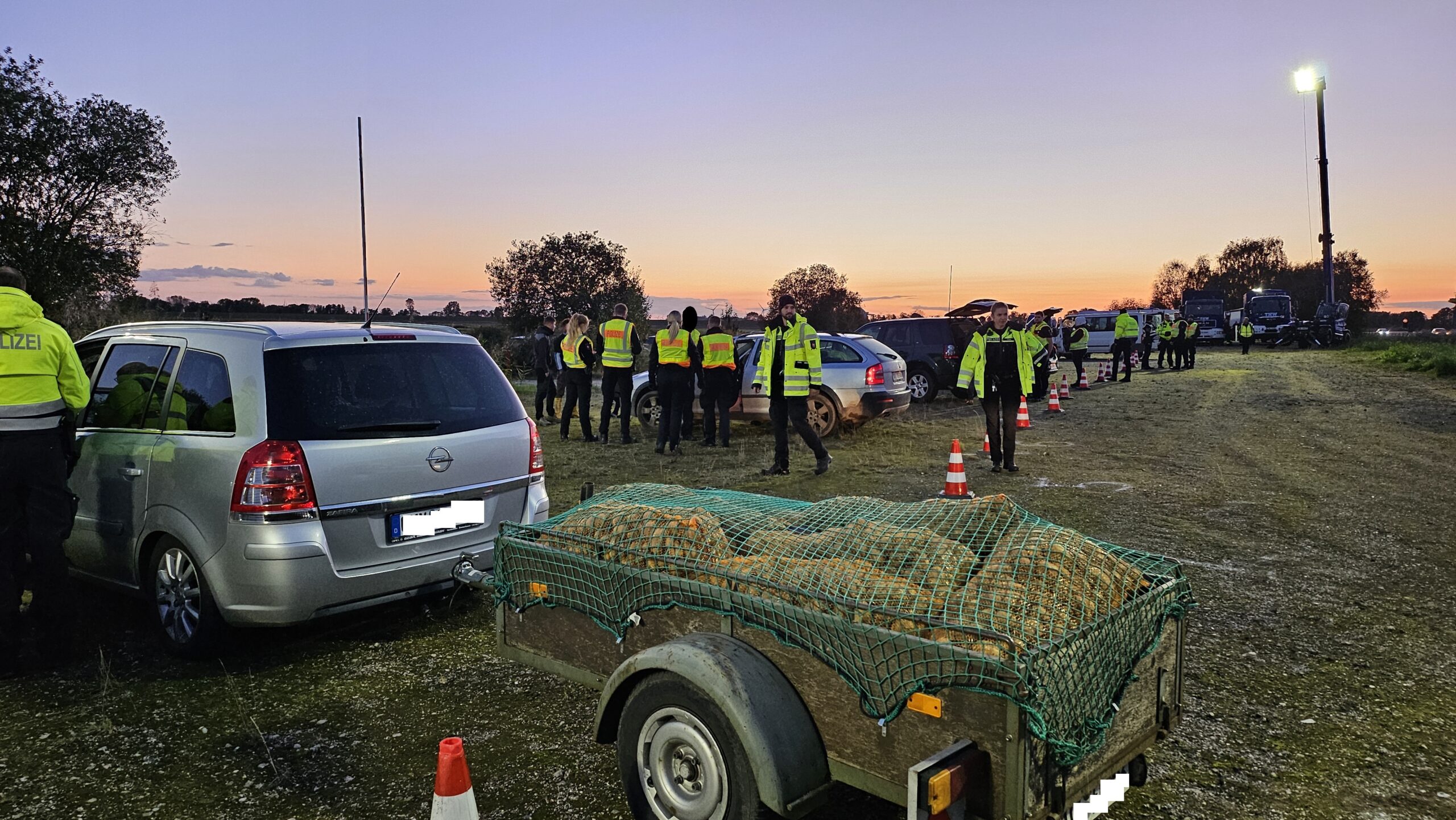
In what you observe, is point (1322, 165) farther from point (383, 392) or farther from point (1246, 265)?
point (1246, 265)

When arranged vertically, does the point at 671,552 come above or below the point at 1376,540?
above

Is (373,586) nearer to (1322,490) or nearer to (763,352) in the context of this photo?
(763,352)

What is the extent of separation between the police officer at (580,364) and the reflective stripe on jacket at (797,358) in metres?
3.55

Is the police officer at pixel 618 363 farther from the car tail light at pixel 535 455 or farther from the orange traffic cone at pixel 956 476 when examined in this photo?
the car tail light at pixel 535 455

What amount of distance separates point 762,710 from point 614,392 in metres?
9.66

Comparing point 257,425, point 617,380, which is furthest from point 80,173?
point 257,425

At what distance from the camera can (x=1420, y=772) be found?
315cm

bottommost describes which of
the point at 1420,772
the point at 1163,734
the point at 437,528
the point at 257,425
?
the point at 1420,772

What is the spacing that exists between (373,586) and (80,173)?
34.4m

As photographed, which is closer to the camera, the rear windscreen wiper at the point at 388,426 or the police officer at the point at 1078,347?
the rear windscreen wiper at the point at 388,426

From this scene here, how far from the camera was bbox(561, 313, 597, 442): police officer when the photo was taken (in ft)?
38.0

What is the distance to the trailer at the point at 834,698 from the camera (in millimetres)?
2047

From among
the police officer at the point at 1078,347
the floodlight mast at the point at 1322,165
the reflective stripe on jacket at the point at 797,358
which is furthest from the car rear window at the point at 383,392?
the floodlight mast at the point at 1322,165

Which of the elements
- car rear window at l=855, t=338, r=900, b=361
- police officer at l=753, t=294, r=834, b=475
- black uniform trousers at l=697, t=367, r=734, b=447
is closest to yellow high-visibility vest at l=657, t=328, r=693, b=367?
→ black uniform trousers at l=697, t=367, r=734, b=447
